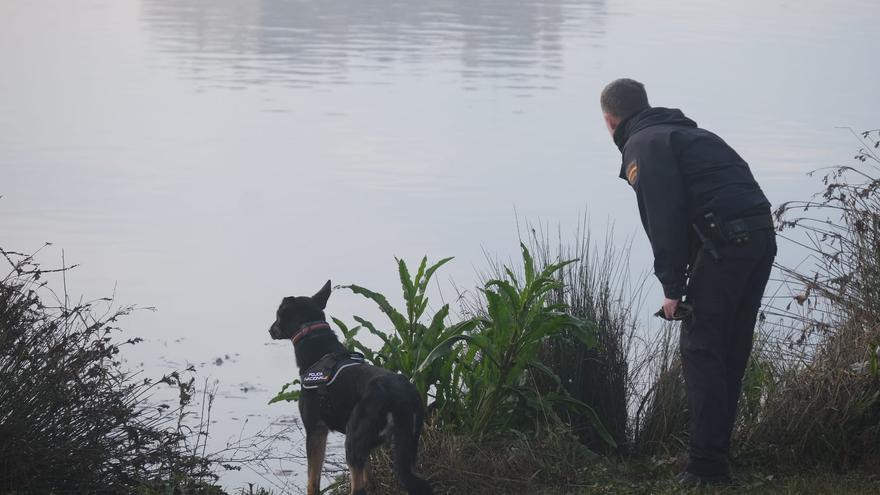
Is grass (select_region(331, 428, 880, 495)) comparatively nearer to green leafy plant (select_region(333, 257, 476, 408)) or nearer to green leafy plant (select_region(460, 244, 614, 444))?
green leafy plant (select_region(460, 244, 614, 444))

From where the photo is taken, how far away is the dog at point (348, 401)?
5.81 metres

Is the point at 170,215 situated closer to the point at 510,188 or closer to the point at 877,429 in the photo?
the point at 510,188

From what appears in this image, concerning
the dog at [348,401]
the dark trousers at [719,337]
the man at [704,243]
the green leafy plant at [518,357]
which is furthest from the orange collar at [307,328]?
the dark trousers at [719,337]

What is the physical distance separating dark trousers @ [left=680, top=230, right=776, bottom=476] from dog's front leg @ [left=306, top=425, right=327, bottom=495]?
1.82 meters

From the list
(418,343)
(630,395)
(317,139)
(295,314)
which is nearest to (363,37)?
(317,139)

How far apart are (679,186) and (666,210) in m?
0.14

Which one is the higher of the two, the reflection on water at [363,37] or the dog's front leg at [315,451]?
the reflection on water at [363,37]

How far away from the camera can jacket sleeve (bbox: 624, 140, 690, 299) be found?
19.4 ft

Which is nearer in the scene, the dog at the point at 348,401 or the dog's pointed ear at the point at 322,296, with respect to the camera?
the dog at the point at 348,401

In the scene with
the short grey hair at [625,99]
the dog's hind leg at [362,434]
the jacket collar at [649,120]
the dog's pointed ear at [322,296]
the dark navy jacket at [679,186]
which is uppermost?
the short grey hair at [625,99]

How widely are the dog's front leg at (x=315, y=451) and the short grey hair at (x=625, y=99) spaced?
83.9 inches

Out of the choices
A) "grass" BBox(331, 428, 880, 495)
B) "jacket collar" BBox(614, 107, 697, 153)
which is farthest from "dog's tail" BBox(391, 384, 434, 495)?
"jacket collar" BBox(614, 107, 697, 153)

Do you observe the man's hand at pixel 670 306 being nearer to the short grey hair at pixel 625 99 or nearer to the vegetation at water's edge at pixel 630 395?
the vegetation at water's edge at pixel 630 395

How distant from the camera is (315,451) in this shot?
624cm
